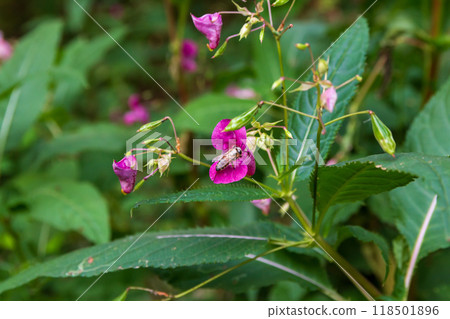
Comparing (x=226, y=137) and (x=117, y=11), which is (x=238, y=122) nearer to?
(x=226, y=137)

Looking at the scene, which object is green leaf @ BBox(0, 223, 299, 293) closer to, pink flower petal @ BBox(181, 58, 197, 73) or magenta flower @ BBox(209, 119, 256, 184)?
magenta flower @ BBox(209, 119, 256, 184)

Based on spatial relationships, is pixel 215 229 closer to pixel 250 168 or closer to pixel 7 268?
pixel 250 168

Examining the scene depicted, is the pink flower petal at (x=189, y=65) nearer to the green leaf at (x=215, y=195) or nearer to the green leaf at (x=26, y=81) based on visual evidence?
the green leaf at (x=26, y=81)

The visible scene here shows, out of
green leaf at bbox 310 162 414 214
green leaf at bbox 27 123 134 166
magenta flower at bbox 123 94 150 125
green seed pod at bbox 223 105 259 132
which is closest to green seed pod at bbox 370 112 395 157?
green leaf at bbox 310 162 414 214

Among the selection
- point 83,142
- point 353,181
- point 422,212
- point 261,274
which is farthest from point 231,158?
point 83,142

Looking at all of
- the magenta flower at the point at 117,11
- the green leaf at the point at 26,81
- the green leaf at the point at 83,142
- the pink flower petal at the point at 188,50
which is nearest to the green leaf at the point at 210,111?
the green leaf at the point at 83,142
